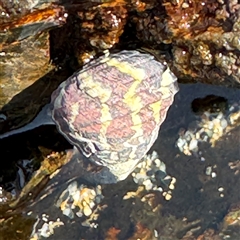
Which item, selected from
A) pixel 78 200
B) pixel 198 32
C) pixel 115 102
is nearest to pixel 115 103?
pixel 115 102

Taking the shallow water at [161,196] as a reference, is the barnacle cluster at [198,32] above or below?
above

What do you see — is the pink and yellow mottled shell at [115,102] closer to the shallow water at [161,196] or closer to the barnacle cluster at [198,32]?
the barnacle cluster at [198,32]

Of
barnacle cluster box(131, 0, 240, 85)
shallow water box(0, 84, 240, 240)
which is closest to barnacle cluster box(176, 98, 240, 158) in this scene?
shallow water box(0, 84, 240, 240)

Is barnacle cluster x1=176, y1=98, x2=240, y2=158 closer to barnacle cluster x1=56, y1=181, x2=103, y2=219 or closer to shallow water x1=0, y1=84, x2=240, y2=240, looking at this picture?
shallow water x1=0, y1=84, x2=240, y2=240

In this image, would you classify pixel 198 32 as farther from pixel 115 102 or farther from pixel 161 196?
pixel 161 196

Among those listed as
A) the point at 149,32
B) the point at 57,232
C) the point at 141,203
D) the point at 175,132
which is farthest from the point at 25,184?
the point at 149,32

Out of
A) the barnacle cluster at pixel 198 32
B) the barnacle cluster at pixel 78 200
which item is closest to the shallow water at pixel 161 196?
the barnacle cluster at pixel 78 200
